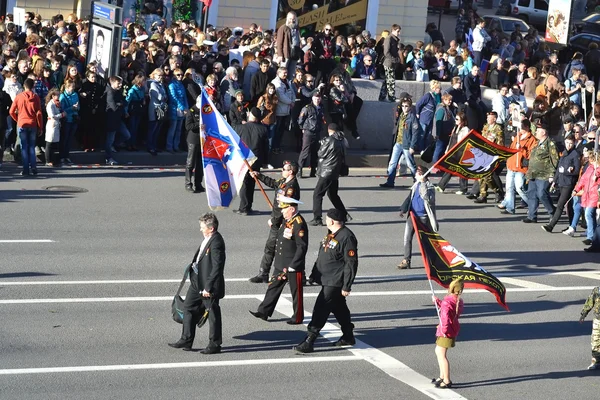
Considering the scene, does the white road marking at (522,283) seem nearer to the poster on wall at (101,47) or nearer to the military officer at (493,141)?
the military officer at (493,141)

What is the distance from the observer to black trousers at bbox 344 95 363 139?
26688 mm

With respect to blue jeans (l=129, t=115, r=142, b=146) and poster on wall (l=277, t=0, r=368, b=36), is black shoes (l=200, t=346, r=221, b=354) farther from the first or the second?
poster on wall (l=277, t=0, r=368, b=36)

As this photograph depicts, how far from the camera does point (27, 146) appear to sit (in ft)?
70.4

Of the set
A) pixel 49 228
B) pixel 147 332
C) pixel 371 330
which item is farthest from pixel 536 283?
pixel 49 228

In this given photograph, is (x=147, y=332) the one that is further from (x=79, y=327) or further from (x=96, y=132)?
(x=96, y=132)

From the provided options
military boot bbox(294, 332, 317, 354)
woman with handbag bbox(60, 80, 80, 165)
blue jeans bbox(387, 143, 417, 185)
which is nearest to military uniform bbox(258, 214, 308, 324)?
military boot bbox(294, 332, 317, 354)

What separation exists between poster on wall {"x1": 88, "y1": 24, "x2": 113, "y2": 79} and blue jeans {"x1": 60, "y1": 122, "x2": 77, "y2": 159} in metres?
2.01

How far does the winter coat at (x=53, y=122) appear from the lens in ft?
72.2

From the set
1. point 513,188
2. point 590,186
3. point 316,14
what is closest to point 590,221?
point 590,186

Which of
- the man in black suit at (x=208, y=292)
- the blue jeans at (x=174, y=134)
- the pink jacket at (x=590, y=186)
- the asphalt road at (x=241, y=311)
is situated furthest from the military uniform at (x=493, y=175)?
the man in black suit at (x=208, y=292)

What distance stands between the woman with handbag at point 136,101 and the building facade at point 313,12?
10.3 meters

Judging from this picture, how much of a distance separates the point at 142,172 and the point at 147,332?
1023 cm

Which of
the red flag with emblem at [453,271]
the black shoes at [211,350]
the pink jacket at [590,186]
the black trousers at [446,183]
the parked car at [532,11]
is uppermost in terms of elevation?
the parked car at [532,11]

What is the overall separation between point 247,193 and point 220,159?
317 cm
